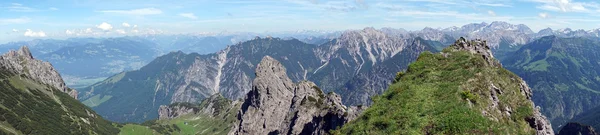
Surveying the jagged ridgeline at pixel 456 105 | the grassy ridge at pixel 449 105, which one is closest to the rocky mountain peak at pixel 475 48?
the jagged ridgeline at pixel 456 105

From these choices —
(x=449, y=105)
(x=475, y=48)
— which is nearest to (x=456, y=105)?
(x=449, y=105)

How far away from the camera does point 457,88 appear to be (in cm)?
5438

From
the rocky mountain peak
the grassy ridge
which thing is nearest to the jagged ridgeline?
the grassy ridge

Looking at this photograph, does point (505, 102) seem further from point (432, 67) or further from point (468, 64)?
point (432, 67)

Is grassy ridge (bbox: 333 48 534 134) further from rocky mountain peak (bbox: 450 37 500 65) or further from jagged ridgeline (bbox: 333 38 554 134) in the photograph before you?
rocky mountain peak (bbox: 450 37 500 65)

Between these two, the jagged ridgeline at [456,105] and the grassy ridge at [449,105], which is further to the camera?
the jagged ridgeline at [456,105]

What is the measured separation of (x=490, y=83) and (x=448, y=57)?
20064 millimetres

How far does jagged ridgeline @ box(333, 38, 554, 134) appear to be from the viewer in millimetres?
46594

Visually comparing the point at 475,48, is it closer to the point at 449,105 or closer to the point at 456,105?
the point at 449,105

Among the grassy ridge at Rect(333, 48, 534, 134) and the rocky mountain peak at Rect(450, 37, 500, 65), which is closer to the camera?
the grassy ridge at Rect(333, 48, 534, 134)

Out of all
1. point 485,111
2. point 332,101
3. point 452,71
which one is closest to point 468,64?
point 452,71

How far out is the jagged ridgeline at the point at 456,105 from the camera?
46594 mm

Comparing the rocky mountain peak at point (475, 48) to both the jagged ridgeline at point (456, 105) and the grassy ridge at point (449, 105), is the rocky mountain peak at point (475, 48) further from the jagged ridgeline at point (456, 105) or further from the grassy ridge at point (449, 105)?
the grassy ridge at point (449, 105)

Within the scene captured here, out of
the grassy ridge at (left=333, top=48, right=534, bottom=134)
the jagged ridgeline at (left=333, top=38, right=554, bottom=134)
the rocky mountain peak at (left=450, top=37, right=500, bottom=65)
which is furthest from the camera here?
the rocky mountain peak at (left=450, top=37, right=500, bottom=65)
